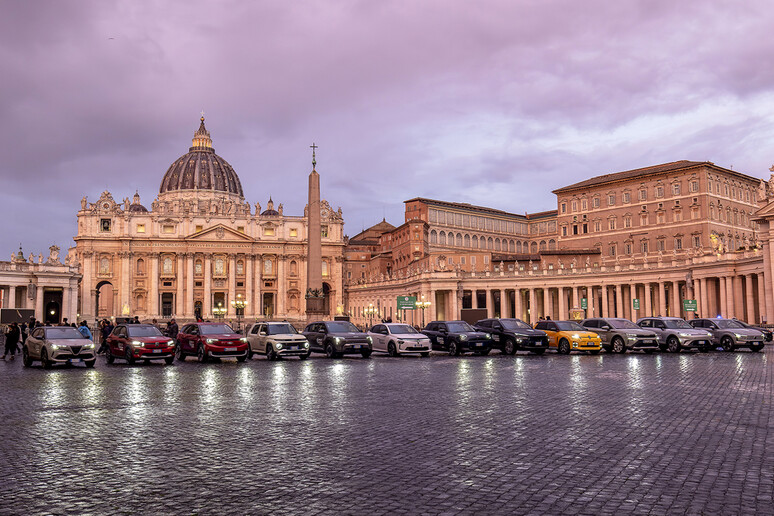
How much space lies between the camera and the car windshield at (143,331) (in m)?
27.5

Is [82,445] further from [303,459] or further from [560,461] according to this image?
[560,461]

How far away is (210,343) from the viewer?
2861 centimetres

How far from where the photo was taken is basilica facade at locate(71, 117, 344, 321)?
374 ft

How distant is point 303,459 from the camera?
8789 mm

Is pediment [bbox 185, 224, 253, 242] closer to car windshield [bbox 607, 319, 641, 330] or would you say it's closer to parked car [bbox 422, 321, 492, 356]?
parked car [bbox 422, 321, 492, 356]

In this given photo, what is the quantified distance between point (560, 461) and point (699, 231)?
9058cm

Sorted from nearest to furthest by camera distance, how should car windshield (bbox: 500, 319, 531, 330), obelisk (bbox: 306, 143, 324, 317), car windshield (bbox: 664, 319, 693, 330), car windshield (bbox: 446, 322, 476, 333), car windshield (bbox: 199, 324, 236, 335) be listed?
car windshield (bbox: 199, 324, 236, 335) → car windshield (bbox: 446, 322, 476, 333) → car windshield (bbox: 500, 319, 531, 330) → car windshield (bbox: 664, 319, 693, 330) → obelisk (bbox: 306, 143, 324, 317)

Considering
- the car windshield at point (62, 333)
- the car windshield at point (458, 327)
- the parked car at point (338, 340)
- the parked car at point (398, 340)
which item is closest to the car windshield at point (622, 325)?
the car windshield at point (458, 327)

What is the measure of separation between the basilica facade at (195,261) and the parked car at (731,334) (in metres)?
79.4

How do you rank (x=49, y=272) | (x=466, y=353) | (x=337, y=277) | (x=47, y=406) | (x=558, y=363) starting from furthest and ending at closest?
(x=337, y=277) → (x=49, y=272) → (x=466, y=353) → (x=558, y=363) → (x=47, y=406)

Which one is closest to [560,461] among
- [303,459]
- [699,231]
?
[303,459]

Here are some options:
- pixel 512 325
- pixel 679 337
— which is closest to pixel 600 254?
pixel 679 337

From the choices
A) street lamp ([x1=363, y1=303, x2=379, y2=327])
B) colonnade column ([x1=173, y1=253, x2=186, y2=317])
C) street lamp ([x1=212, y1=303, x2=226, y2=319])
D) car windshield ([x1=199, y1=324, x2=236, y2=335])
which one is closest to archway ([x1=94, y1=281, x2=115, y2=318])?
colonnade column ([x1=173, y1=253, x2=186, y2=317])

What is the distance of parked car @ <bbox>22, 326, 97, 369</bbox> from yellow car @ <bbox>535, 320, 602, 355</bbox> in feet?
66.6
